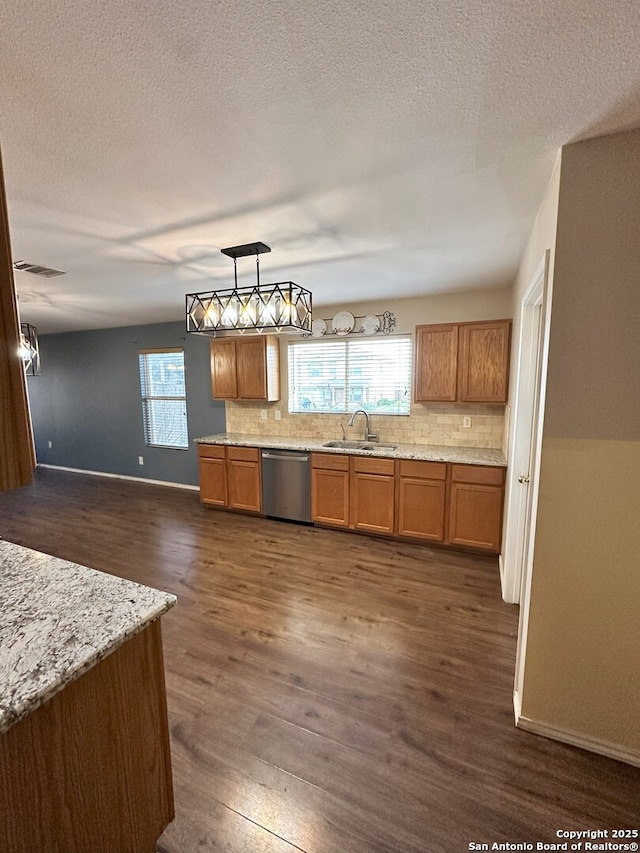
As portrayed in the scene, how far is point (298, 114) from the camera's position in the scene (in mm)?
1186

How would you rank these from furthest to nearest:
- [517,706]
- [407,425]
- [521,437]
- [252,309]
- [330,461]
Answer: [407,425] < [330,461] < [521,437] < [252,309] < [517,706]

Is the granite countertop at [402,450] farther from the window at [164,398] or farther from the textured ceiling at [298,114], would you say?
the textured ceiling at [298,114]

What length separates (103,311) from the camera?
4.54 metres

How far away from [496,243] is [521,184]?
2.51 ft

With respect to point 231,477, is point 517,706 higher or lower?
lower

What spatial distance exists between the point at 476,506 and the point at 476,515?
8cm

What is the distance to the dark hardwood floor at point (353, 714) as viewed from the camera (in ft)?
4.34

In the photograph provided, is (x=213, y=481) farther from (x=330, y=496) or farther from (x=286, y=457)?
(x=330, y=496)

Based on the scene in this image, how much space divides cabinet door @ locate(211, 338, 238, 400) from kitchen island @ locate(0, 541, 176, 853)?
3432mm

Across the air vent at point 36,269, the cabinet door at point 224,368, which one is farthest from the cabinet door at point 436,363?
the air vent at point 36,269

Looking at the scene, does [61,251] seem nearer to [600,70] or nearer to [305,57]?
[305,57]

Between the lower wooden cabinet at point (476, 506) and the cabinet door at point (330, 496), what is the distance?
1033mm

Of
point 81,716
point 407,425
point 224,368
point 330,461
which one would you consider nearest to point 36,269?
point 224,368

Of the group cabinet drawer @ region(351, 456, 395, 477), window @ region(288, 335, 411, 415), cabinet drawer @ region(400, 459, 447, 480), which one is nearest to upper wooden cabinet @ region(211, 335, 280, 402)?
window @ region(288, 335, 411, 415)
